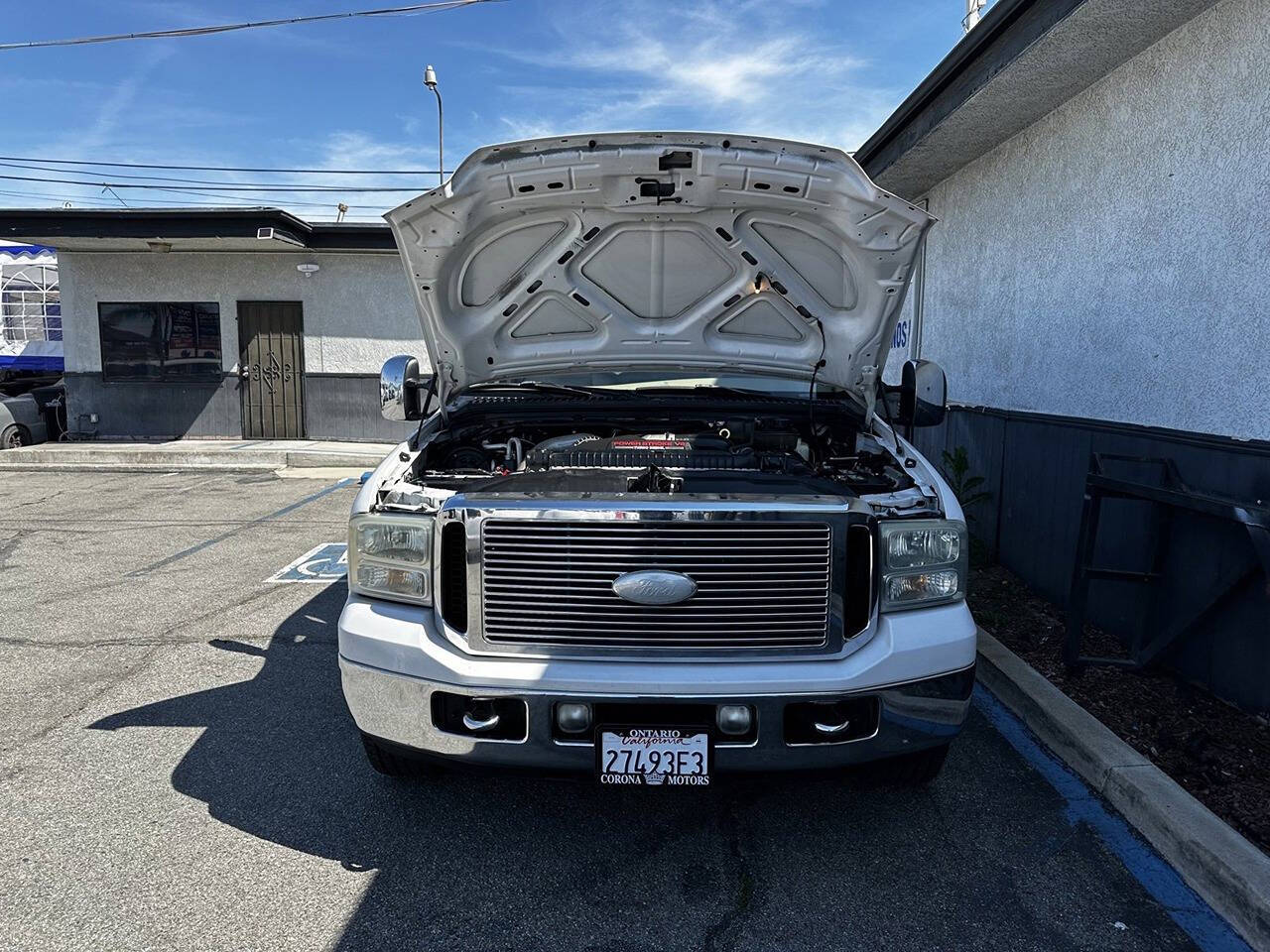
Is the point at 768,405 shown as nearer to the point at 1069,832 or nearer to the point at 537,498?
the point at 537,498

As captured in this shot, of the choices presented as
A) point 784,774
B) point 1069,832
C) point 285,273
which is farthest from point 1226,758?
point 285,273

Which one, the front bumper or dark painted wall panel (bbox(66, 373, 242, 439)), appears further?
dark painted wall panel (bbox(66, 373, 242, 439))

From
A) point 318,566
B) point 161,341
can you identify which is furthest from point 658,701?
point 161,341

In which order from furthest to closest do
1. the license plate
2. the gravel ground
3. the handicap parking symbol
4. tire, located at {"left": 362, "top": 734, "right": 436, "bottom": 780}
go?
the handicap parking symbol → the gravel ground → tire, located at {"left": 362, "top": 734, "right": 436, "bottom": 780} → the license plate

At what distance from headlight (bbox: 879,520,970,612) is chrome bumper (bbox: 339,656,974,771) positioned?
10.0 inches

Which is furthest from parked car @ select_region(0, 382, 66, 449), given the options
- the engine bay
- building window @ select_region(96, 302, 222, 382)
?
the engine bay

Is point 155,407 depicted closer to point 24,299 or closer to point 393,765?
point 24,299

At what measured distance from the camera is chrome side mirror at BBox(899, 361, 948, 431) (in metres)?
3.84

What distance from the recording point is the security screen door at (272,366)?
14.4 metres

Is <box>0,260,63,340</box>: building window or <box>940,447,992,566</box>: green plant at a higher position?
<box>0,260,63,340</box>: building window

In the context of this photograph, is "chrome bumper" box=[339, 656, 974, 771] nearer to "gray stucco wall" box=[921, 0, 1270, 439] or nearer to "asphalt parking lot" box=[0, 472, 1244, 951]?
"asphalt parking lot" box=[0, 472, 1244, 951]

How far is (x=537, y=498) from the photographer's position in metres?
2.63

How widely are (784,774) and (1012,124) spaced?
19.1 feet

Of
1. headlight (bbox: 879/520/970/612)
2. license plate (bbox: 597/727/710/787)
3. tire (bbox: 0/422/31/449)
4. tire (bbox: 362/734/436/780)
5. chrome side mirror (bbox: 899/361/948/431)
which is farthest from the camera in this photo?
tire (bbox: 0/422/31/449)
